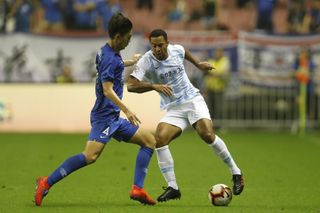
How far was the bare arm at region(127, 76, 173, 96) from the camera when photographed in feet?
35.5

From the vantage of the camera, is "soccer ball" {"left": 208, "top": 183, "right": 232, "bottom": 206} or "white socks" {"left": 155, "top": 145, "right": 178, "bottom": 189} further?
"white socks" {"left": 155, "top": 145, "right": 178, "bottom": 189}

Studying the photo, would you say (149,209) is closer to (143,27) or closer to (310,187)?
(310,187)

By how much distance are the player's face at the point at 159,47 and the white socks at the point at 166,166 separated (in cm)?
108

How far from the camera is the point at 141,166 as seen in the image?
424 inches

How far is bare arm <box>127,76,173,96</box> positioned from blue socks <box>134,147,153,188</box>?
670 millimetres

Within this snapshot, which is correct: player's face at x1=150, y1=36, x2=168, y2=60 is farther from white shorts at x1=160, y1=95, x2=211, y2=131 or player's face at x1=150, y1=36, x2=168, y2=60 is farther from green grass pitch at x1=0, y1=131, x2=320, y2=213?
green grass pitch at x1=0, y1=131, x2=320, y2=213

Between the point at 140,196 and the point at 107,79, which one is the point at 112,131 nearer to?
the point at 107,79

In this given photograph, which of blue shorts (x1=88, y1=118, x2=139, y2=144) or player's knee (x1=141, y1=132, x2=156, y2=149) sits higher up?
blue shorts (x1=88, y1=118, x2=139, y2=144)

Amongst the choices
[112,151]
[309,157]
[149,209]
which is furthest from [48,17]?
Result: [149,209]

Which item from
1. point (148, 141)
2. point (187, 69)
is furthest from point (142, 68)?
point (187, 69)

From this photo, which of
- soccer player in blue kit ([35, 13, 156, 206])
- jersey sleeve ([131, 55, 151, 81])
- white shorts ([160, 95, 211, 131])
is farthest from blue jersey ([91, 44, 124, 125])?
white shorts ([160, 95, 211, 131])

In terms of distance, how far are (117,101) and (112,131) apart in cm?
59

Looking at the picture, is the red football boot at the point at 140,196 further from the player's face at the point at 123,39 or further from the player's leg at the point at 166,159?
the player's face at the point at 123,39

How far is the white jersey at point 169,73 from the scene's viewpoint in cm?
1141
